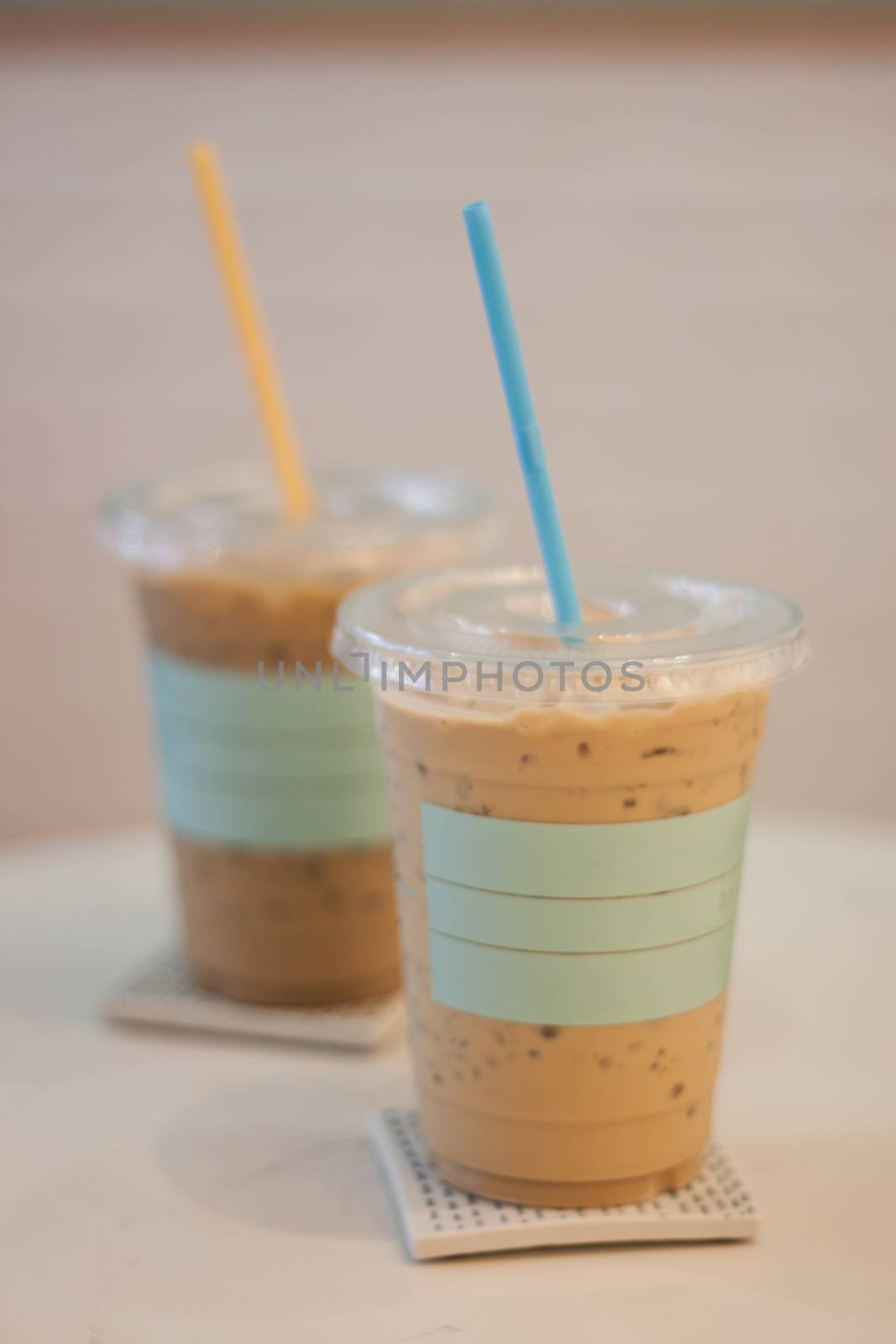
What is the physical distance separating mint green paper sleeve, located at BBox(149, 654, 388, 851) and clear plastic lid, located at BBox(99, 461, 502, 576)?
3.1 inches

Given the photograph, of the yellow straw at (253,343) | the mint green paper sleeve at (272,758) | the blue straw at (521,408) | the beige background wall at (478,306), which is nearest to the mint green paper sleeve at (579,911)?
the blue straw at (521,408)

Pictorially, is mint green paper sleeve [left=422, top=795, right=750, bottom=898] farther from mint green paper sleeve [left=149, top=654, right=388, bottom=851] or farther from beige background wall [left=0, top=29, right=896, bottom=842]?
beige background wall [left=0, top=29, right=896, bottom=842]

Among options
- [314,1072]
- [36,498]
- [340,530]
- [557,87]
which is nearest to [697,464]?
[557,87]

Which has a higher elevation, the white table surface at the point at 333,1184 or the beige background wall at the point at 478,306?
the beige background wall at the point at 478,306

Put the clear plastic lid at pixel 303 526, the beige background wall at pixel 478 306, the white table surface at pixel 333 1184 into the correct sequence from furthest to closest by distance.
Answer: the beige background wall at pixel 478 306
the clear plastic lid at pixel 303 526
the white table surface at pixel 333 1184

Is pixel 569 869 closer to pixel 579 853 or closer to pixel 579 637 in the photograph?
pixel 579 853

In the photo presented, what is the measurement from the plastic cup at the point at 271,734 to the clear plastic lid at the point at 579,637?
16 cm

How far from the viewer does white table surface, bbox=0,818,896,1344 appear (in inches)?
28.3

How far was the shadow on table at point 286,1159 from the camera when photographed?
2.68 ft

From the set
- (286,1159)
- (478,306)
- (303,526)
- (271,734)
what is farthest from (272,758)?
(478,306)

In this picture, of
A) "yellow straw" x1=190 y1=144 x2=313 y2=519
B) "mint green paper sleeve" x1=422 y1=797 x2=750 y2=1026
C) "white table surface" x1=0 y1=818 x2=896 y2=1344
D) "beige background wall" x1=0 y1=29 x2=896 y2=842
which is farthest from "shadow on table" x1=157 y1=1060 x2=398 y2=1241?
"beige background wall" x1=0 y1=29 x2=896 y2=842

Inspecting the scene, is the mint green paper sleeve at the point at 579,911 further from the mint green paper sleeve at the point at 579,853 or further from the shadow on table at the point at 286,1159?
the shadow on table at the point at 286,1159

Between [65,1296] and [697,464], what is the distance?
4.83 feet

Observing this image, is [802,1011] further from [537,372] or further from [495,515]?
[537,372]
